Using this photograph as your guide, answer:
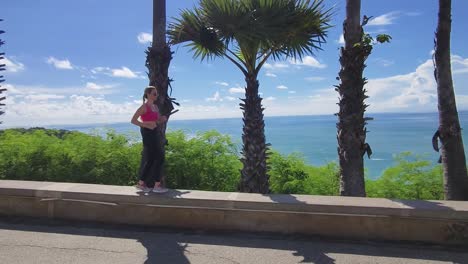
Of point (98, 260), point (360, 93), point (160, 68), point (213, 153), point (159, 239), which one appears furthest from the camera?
point (213, 153)

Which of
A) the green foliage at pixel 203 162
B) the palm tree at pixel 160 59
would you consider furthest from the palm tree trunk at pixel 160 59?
the green foliage at pixel 203 162

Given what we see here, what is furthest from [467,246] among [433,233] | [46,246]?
[46,246]

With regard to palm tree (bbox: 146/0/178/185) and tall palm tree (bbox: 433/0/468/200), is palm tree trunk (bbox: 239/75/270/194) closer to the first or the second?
palm tree (bbox: 146/0/178/185)

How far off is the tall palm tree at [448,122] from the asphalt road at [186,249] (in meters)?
2.19

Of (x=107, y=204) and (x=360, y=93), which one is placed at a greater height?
(x=360, y=93)

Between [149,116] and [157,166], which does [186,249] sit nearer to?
[157,166]

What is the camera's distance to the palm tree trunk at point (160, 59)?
24.4 ft

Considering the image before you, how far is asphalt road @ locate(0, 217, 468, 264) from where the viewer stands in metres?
4.25

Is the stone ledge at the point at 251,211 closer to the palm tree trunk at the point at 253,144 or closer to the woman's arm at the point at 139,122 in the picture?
the woman's arm at the point at 139,122

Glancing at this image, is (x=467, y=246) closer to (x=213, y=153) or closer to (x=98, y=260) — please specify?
(x=98, y=260)

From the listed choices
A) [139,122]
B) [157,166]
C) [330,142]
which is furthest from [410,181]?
[330,142]

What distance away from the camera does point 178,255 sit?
4.39 m

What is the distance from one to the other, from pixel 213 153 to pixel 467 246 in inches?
210

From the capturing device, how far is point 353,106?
6.78 metres
